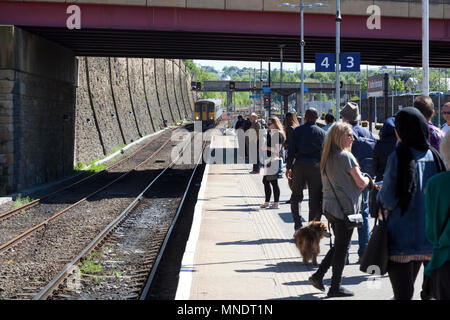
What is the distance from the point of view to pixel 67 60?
93.2ft

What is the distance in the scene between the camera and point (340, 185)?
696cm

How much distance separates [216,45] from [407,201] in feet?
78.7

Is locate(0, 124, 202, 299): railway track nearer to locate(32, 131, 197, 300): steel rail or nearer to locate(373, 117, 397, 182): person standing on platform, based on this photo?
locate(32, 131, 197, 300): steel rail

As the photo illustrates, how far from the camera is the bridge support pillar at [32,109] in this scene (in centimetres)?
2067

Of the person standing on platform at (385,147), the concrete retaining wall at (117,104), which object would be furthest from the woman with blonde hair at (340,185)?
the concrete retaining wall at (117,104)

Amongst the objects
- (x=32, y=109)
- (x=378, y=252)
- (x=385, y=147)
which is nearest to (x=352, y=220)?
(x=385, y=147)

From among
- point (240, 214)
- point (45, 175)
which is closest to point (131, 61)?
point (45, 175)

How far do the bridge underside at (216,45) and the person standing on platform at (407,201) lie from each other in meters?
19.2

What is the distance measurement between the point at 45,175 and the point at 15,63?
5.43m

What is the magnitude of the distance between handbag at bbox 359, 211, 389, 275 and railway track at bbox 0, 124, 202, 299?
528 cm

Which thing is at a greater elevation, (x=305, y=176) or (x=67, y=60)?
(x=67, y=60)

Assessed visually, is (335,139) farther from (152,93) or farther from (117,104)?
(152,93)
